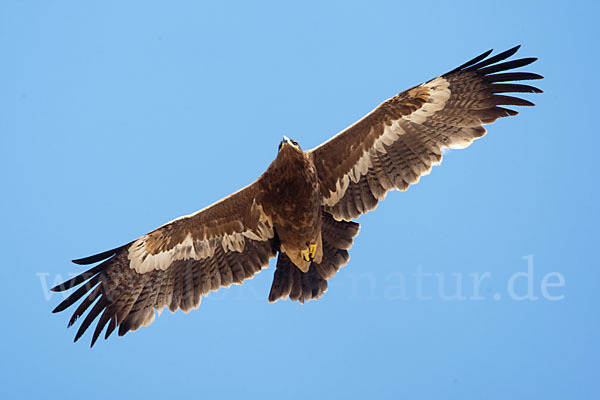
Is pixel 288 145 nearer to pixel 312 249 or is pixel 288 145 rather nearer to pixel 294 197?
pixel 294 197

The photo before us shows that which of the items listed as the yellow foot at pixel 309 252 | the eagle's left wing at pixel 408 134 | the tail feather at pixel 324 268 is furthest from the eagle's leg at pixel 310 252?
the eagle's left wing at pixel 408 134

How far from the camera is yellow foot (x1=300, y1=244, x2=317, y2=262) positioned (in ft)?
23.4

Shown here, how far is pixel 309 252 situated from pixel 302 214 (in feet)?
1.52

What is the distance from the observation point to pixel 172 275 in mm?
7520

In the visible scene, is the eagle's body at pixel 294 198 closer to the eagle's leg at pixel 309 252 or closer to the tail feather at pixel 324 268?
the eagle's leg at pixel 309 252

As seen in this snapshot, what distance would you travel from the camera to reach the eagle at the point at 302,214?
6992 mm

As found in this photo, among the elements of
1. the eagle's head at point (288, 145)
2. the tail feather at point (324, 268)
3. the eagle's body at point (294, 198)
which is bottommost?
the tail feather at point (324, 268)

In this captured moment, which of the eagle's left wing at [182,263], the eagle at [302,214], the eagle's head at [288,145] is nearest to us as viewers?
the eagle's head at [288,145]

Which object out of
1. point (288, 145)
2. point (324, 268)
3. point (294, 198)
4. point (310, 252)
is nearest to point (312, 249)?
point (310, 252)

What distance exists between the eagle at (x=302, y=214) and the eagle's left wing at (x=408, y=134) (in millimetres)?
11

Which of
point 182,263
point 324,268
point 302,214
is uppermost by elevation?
point 182,263

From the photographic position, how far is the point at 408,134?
23.9 feet

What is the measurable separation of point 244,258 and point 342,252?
1077mm

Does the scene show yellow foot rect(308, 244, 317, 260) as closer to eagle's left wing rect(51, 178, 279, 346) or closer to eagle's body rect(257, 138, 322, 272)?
eagle's body rect(257, 138, 322, 272)
